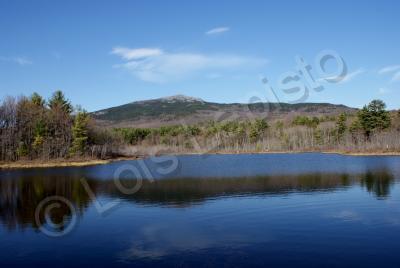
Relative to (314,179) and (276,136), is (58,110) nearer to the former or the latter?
(314,179)

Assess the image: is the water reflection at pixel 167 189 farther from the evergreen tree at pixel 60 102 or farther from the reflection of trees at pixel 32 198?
the evergreen tree at pixel 60 102

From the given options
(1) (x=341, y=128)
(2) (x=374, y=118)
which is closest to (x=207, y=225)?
(2) (x=374, y=118)

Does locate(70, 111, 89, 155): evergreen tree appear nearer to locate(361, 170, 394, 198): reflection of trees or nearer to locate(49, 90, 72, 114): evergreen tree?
locate(49, 90, 72, 114): evergreen tree

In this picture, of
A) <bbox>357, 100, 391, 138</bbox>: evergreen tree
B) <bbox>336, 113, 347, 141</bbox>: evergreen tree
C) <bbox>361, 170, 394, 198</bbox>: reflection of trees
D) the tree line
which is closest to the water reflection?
<bbox>361, 170, 394, 198</bbox>: reflection of trees

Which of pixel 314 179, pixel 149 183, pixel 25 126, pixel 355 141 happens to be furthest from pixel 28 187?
pixel 355 141

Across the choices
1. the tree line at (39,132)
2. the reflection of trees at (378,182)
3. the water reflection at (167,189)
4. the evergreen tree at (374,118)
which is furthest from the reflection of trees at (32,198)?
the evergreen tree at (374,118)

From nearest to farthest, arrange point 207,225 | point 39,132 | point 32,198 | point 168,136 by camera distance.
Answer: point 207,225
point 32,198
point 39,132
point 168,136

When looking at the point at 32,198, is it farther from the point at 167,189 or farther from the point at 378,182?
the point at 378,182

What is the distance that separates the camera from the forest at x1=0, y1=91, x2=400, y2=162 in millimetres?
78688

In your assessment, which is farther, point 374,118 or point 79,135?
point 374,118

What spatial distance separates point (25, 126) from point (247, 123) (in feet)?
253

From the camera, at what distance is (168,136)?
141250mm

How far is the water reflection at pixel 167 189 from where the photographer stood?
94.9 ft

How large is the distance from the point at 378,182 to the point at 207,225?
2143 centimetres
